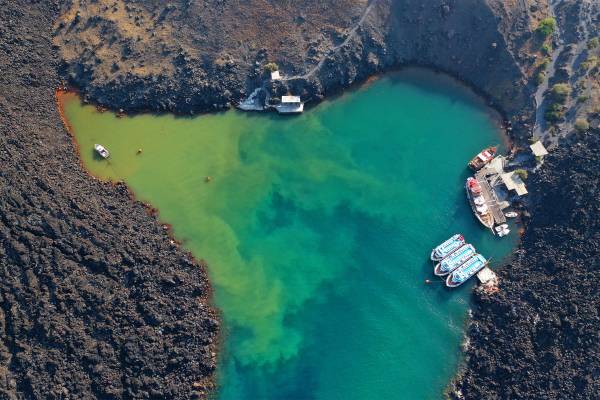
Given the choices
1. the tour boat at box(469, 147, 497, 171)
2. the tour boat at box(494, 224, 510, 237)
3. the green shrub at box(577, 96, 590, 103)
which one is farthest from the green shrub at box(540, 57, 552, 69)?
the tour boat at box(494, 224, 510, 237)

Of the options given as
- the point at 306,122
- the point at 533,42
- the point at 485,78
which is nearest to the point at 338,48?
the point at 306,122

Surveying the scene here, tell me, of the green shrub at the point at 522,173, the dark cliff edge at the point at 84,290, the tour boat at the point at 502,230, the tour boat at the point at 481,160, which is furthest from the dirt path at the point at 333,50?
the tour boat at the point at 502,230

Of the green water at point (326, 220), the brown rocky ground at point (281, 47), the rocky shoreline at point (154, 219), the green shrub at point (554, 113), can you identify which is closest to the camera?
the rocky shoreline at point (154, 219)

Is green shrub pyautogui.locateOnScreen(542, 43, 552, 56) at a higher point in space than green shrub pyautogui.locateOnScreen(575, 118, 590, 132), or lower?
higher

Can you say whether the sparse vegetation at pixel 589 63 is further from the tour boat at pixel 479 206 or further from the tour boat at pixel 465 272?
the tour boat at pixel 465 272

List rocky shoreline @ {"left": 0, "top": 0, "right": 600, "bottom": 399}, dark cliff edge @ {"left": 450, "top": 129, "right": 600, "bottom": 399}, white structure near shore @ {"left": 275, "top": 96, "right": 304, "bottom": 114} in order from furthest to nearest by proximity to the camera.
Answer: white structure near shore @ {"left": 275, "top": 96, "right": 304, "bottom": 114} → dark cliff edge @ {"left": 450, "top": 129, "right": 600, "bottom": 399} → rocky shoreline @ {"left": 0, "top": 0, "right": 600, "bottom": 399}

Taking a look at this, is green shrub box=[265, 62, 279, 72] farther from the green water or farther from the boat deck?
the boat deck
